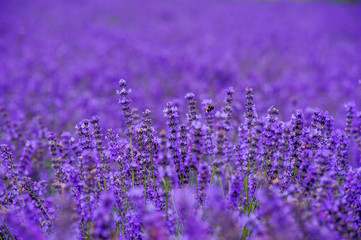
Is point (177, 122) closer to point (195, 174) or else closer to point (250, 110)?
point (195, 174)

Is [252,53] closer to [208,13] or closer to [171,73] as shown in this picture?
[171,73]

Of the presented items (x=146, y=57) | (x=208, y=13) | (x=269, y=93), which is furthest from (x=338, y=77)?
(x=208, y=13)

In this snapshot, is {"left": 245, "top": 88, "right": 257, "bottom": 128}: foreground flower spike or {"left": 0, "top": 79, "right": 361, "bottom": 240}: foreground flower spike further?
{"left": 245, "top": 88, "right": 257, "bottom": 128}: foreground flower spike

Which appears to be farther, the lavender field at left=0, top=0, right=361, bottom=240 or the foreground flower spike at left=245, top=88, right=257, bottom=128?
the foreground flower spike at left=245, top=88, right=257, bottom=128

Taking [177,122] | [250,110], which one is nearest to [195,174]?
[177,122]

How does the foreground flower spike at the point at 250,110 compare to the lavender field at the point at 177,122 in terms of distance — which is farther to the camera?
the foreground flower spike at the point at 250,110

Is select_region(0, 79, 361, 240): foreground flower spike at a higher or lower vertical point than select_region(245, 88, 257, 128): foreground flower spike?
lower

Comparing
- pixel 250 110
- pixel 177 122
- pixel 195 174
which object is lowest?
pixel 195 174

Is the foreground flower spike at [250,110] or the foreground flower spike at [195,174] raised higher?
the foreground flower spike at [250,110]
